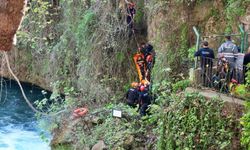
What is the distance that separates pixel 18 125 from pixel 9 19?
14.0m

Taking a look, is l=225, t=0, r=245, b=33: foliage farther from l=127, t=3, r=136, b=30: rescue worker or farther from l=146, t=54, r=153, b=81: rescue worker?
l=127, t=3, r=136, b=30: rescue worker

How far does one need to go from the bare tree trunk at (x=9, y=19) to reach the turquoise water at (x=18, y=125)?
30.0 feet

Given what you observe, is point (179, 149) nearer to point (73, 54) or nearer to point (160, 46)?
point (160, 46)

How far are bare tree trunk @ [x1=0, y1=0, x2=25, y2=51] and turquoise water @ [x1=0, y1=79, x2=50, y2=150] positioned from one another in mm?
9131

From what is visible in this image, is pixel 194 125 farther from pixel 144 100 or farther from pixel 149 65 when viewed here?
pixel 149 65

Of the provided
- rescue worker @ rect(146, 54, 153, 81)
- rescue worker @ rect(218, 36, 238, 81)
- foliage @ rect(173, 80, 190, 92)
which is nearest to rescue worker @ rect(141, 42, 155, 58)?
rescue worker @ rect(146, 54, 153, 81)

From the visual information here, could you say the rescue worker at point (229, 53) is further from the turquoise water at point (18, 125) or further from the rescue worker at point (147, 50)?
the turquoise water at point (18, 125)

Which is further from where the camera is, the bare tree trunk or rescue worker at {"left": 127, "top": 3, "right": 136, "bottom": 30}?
rescue worker at {"left": 127, "top": 3, "right": 136, "bottom": 30}

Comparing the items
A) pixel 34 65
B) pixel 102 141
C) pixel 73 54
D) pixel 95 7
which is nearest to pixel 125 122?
pixel 102 141

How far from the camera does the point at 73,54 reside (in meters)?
16.4

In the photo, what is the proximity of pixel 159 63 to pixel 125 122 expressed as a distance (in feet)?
6.70

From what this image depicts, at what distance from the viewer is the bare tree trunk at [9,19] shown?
137 inches

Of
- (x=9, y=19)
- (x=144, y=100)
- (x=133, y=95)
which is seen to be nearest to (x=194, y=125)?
(x=144, y=100)

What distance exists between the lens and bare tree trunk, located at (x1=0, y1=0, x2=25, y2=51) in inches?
137
